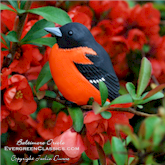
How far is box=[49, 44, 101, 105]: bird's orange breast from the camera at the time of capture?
65cm

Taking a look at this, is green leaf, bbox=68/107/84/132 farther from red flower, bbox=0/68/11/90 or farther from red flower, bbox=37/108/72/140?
red flower, bbox=0/68/11/90

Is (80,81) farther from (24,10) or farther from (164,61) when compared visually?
(164,61)

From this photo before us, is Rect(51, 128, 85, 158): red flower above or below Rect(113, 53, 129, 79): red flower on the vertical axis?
below

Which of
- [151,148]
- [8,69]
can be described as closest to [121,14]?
[8,69]

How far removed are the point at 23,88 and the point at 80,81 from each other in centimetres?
18

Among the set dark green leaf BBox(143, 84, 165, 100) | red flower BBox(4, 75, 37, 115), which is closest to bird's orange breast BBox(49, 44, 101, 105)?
red flower BBox(4, 75, 37, 115)

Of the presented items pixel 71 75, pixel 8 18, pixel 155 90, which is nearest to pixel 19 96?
pixel 71 75

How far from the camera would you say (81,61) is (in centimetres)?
66

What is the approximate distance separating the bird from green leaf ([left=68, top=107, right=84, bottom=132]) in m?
0.02

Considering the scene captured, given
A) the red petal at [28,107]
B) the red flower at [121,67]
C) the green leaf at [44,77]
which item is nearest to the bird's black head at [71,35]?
the green leaf at [44,77]

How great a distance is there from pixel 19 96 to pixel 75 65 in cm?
20

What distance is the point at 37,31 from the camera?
714mm

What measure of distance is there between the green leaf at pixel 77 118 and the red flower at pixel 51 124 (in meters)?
0.08

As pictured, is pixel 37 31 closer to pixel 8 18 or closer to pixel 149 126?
pixel 8 18
